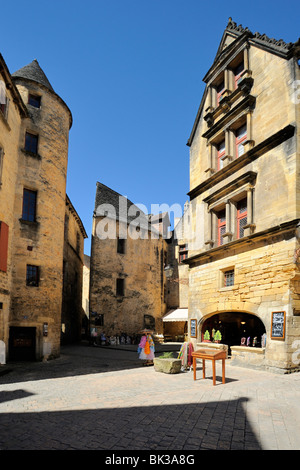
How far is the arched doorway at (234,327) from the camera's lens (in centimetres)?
1642

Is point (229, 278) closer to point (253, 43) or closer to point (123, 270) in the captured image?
point (253, 43)

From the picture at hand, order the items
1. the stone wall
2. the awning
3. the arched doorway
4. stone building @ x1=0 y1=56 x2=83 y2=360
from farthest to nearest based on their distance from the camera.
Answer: the awning → the stone wall → the arched doorway → stone building @ x1=0 y1=56 x2=83 y2=360

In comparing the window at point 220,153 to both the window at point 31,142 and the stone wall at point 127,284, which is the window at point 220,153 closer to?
the window at point 31,142

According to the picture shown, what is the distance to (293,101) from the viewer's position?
12.2 m

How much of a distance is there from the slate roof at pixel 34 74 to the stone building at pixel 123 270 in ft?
43.3

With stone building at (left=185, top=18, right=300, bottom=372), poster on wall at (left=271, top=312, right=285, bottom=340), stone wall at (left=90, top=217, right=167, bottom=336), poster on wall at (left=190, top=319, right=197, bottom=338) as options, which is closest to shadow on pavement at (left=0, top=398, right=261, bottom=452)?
poster on wall at (left=271, top=312, right=285, bottom=340)

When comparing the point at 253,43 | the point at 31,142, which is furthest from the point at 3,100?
the point at 253,43

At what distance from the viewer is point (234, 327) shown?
1820 cm

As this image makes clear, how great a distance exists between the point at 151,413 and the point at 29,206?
1294cm

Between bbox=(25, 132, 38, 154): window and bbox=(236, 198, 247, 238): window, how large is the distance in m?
10.9

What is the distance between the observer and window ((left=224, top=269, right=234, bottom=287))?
577 inches

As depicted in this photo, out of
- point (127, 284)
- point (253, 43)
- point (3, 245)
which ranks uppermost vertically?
point (253, 43)

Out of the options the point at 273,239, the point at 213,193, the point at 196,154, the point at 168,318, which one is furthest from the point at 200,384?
the point at 168,318

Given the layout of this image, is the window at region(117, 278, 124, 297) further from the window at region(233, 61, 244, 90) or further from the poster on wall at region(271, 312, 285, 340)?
the poster on wall at region(271, 312, 285, 340)
